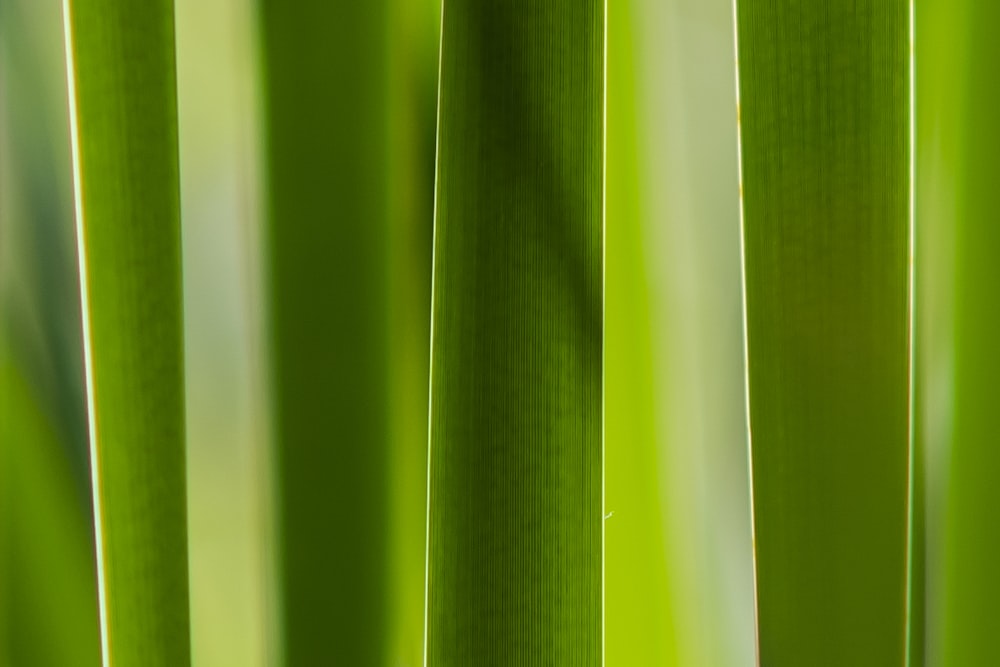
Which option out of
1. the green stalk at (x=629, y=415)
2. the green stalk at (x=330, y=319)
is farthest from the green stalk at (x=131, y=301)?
the green stalk at (x=629, y=415)

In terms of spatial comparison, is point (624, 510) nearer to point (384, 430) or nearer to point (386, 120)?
point (384, 430)

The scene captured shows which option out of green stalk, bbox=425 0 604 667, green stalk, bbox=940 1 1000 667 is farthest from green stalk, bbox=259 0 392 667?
green stalk, bbox=940 1 1000 667

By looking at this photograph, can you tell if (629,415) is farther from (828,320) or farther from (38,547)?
(38,547)

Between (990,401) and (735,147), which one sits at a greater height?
(735,147)

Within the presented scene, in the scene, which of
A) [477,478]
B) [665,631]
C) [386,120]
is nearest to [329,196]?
[386,120]

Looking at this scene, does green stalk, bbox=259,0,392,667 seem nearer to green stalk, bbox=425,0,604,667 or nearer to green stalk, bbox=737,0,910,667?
green stalk, bbox=425,0,604,667
